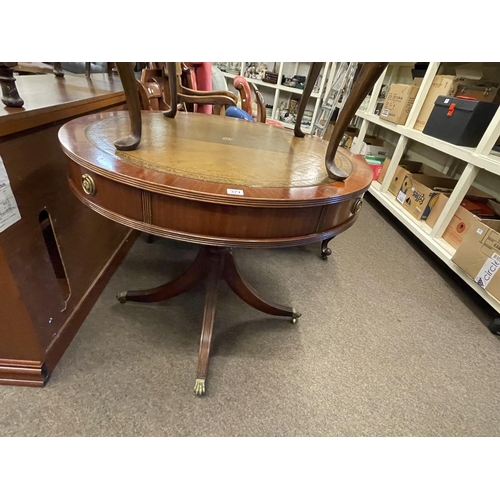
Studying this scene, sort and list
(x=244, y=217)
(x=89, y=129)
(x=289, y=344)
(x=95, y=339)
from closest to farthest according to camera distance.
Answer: (x=244, y=217) → (x=89, y=129) → (x=95, y=339) → (x=289, y=344)

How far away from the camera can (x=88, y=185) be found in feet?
1.87

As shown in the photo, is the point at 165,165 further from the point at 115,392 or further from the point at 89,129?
the point at 115,392

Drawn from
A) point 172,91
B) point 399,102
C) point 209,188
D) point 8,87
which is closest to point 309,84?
point 172,91

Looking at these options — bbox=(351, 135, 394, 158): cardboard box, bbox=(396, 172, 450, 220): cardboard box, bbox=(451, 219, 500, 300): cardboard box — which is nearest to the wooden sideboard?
bbox=(451, 219, 500, 300): cardboard box

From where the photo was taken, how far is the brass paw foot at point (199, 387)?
2.87 ft

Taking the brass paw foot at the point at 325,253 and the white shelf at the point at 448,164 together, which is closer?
the white shelf at the point at 448,164

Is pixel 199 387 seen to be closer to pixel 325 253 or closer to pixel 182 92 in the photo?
pixel 325 253

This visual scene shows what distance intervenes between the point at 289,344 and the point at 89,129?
939mm

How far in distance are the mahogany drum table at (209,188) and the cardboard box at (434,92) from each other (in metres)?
1.47

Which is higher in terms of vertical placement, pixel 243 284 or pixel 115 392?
pixel 243 284

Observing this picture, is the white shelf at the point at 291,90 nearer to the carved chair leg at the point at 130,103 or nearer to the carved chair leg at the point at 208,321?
the carved chair leg at the point at 208,321

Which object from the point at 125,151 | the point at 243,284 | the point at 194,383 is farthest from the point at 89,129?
the point at 194,383

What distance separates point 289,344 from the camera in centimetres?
110

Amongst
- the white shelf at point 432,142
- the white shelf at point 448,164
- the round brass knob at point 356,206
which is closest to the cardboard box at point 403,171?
the white shelf at point 448,164
